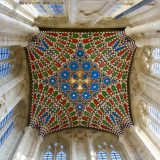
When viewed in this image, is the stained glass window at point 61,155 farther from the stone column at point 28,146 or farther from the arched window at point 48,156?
the stone column at point 28,146

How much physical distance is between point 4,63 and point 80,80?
A: 530cm

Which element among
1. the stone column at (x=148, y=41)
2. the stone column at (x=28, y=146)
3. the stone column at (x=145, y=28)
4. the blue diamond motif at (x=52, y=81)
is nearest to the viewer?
the stone column at (x=145, y=28)

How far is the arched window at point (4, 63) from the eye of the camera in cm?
1006

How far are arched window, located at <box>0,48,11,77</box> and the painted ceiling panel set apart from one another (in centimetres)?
157

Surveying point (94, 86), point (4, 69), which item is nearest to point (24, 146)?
point (4, 69)

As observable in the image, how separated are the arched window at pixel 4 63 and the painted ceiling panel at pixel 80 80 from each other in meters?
1.57

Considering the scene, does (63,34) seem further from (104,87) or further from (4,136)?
(4,136)

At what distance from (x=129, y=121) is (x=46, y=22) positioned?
24.6 ft

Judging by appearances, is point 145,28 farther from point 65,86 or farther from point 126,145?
point 65,86

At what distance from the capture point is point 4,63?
10.4 meters

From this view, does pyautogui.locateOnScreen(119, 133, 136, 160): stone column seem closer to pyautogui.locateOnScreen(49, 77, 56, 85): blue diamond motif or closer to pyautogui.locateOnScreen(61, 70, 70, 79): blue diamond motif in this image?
pyautogui.locateOnScreen(61, 70, 70, 79): blue diamond motif

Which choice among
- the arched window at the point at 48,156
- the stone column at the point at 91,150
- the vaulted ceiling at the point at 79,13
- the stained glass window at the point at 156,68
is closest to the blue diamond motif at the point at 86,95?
the stone column at the point at 91,150

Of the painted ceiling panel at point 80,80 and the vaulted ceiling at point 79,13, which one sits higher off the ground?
the vaulted ceiling at point 79,13

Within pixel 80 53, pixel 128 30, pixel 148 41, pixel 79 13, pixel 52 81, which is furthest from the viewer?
pixel 52 81
